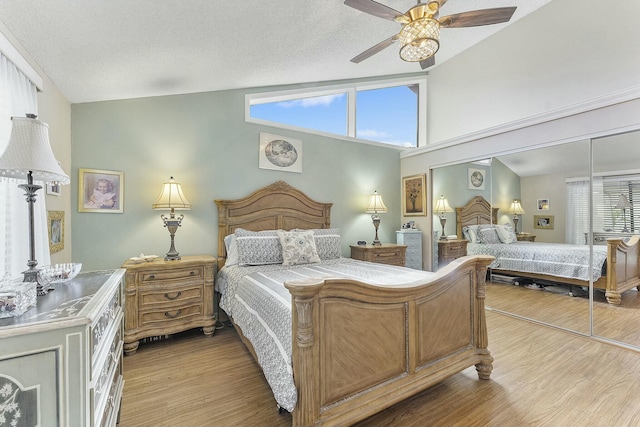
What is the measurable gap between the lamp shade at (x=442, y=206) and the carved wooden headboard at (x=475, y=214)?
0.52 feet

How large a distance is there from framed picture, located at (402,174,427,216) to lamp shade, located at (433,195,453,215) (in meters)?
0.19

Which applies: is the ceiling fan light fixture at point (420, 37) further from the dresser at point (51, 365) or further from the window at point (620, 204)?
the dresser at point (51, 365)

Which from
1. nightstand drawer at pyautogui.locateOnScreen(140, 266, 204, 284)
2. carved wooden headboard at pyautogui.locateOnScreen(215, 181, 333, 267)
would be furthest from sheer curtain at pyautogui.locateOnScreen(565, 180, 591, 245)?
nightstand drawer at pyautogui.locateOnScreen(140, 266, 204, 284)

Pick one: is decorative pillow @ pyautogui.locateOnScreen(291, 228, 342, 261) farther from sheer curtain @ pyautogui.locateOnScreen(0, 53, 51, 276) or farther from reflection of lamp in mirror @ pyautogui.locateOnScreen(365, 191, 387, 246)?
sheer curtain @ pyautogui.locateOnScreen(0, 53, 51, 276)

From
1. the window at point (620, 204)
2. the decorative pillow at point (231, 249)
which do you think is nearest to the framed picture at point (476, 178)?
the window at point (620, 204)

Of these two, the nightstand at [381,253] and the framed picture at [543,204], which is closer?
the framed picture at [543,204]

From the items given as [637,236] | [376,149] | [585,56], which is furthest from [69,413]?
[585,56]

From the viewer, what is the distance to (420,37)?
6.68ft

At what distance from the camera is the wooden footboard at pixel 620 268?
2.77m

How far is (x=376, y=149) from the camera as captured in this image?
186 inches

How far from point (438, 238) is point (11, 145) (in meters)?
4.59

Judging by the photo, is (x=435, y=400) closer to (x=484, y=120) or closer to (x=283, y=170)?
(x=283, y=170)

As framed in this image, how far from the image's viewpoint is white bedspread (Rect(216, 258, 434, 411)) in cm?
157

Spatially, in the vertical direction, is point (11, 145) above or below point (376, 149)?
below
